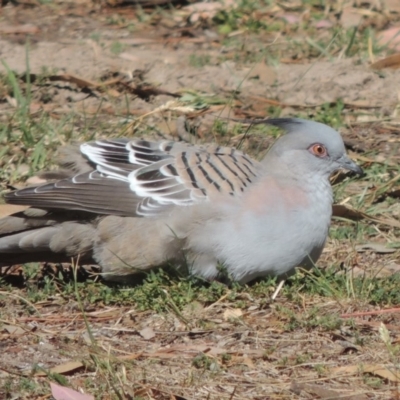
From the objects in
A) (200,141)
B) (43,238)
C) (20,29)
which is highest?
(43,238)

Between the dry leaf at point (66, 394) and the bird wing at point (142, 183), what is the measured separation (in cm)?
151

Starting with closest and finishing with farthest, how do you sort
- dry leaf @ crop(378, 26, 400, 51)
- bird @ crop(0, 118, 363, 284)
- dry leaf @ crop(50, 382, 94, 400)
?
dry leaf @ crop(50, 382, 94, 400)
bird @ crop(0, 118, 363, 284)
dry leaf @ crop(378, 26, 400, 51)

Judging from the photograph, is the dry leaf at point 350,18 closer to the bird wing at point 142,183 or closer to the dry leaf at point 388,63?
the dry leaf at point 388,63

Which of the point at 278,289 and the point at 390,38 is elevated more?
the point at 278,289

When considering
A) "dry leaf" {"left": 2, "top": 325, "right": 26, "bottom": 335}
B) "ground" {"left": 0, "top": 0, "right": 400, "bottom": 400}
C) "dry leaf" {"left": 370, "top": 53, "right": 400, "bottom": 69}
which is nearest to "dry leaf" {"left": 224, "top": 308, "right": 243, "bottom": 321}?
"ground" {"left": 0, "top": 0, "right": 400, "bottom": 400}

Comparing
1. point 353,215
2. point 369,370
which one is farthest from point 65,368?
point 353,215

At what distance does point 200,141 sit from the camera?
732cm

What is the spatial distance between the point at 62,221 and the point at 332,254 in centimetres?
158

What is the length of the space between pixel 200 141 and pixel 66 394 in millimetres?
3602

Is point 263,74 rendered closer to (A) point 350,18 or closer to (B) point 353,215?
(A) point 350,18

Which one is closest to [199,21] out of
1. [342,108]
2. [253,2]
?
[253,2]

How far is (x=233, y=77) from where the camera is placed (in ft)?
27.1

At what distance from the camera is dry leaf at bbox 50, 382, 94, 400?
3.91m

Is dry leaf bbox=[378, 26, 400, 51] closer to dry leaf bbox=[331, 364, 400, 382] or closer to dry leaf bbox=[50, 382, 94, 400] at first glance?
dry leaf bbox=[331, 364, 400, 382]
